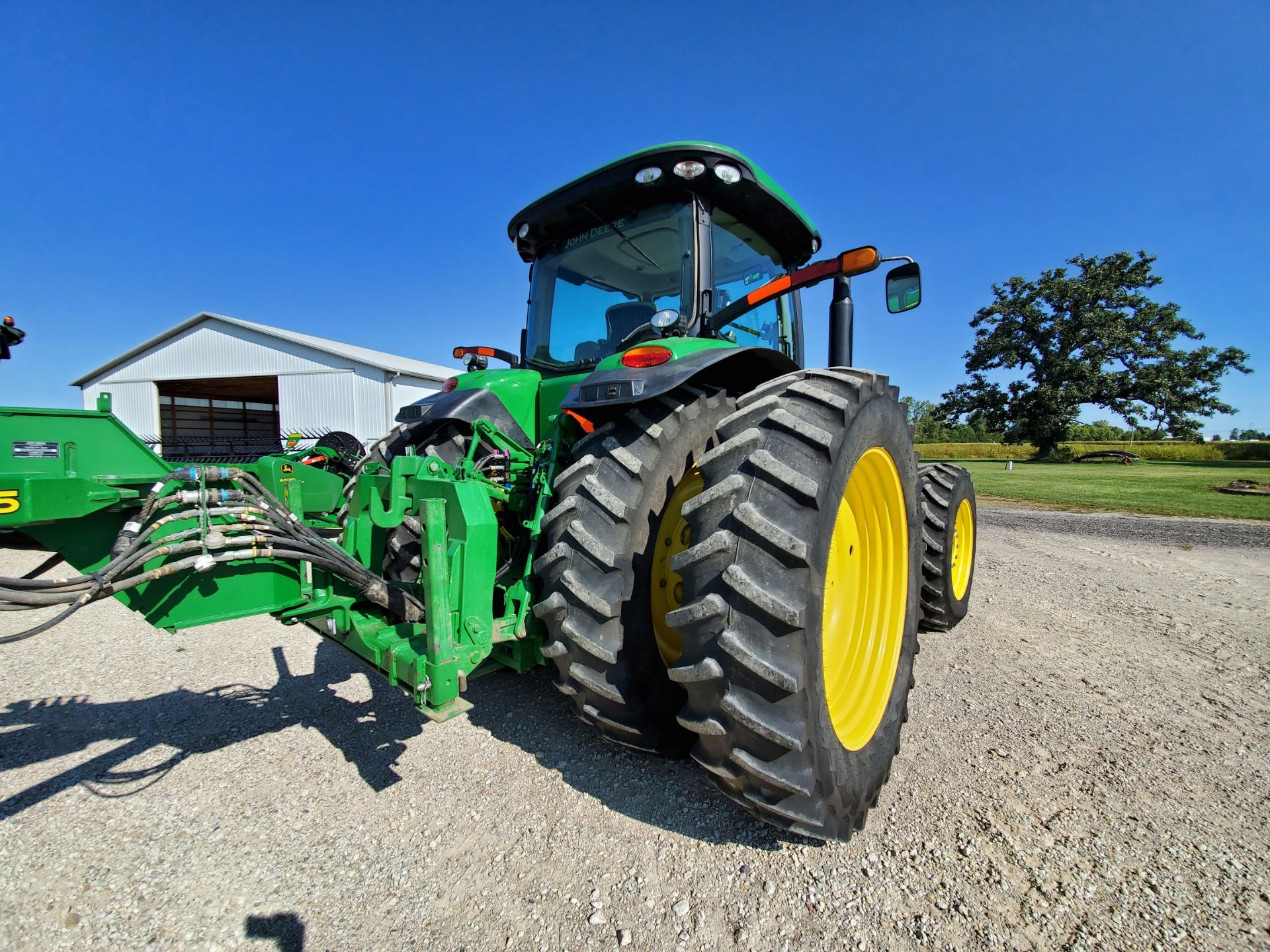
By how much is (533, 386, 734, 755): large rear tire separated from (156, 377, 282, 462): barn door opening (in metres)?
17.4

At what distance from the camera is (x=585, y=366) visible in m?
3.15

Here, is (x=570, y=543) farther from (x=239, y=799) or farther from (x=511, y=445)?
(x=239, y=799)

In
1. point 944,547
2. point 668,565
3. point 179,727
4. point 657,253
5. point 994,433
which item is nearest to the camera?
point 668,565

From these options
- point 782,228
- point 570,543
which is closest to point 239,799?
point 570,543

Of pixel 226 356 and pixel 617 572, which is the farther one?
pixel 226 356

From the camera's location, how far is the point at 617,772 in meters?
2.29

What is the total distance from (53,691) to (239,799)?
73.8 inches

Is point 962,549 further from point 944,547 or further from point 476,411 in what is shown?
point 476,411

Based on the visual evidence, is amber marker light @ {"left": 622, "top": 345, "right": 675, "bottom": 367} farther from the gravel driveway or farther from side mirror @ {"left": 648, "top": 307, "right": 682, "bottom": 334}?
the gravel driveway

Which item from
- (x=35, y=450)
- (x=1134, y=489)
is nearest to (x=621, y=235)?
(x=35, y=450)

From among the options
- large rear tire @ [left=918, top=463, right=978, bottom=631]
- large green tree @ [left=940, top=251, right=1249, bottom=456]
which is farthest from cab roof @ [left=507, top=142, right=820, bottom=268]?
large green tree @ [left=940, top=251, right=1249, bottom=456]

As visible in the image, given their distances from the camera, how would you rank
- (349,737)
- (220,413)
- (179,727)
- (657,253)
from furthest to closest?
(220,413), (657,253), (179,727), (349,737)

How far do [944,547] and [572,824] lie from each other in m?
2.93

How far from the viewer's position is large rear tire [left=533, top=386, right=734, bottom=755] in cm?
183
